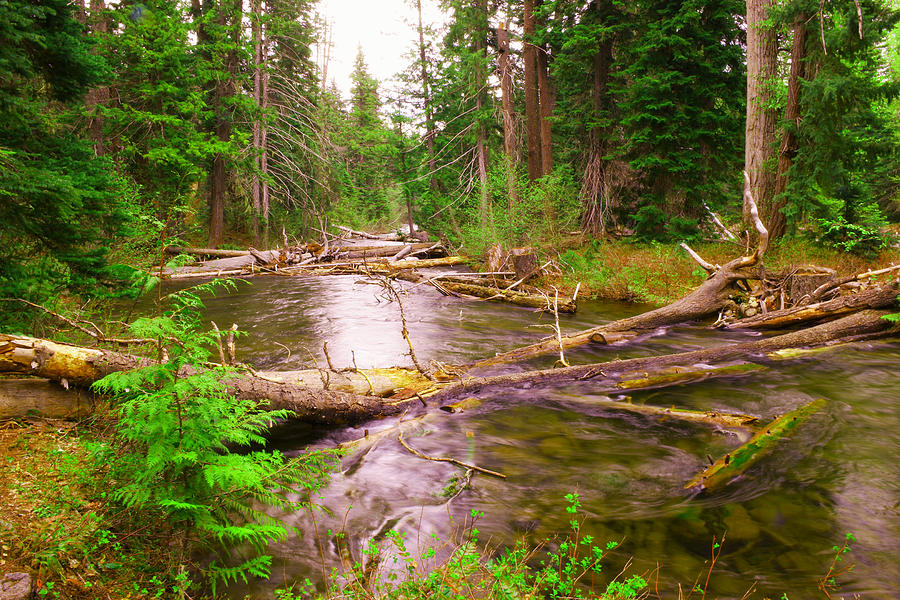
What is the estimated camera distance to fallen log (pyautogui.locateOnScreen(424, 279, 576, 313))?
36.8 ft

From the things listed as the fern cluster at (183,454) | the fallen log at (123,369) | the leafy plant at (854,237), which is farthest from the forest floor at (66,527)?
the leafy plant at (854,237)

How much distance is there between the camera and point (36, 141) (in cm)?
567

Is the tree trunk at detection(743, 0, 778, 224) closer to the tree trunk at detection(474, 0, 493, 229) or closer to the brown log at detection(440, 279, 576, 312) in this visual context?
the brown log at detection(440, 279, 576, 312)

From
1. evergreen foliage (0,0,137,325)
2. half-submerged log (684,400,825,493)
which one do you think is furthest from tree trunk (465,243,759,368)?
evergreen foliage (0,0,137,325)

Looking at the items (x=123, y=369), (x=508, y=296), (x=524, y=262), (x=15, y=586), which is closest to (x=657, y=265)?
Result: (x=524, y=262)

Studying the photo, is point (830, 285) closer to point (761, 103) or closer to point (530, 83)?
point (761, 103)

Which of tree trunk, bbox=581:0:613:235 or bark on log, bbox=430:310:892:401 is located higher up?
tree trunk, bbox=581:0:613:235

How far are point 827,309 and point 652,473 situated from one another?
20.1 ft

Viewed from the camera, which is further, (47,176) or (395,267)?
(395,267)

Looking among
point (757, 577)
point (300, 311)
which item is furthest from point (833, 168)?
point (300, 311)

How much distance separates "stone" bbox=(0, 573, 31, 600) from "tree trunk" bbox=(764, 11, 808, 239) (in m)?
13.9

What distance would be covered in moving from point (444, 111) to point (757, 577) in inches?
1127

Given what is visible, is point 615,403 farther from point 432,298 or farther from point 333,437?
point 432,298

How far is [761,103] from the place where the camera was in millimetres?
12508
